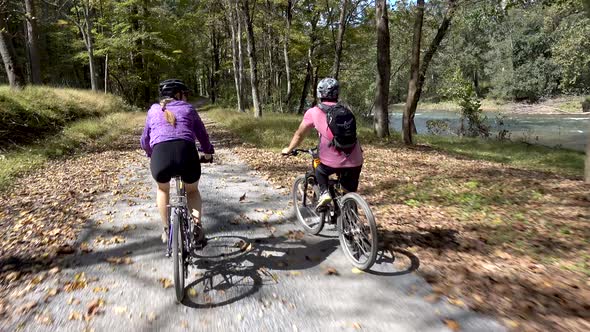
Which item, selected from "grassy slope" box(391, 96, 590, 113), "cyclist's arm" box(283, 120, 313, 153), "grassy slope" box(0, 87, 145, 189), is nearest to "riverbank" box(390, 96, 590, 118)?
"grassy slope" box(391, 96, 590, 113)

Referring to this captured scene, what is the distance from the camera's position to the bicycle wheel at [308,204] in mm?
5168

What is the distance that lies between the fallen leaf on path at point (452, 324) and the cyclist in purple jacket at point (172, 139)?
2.64m

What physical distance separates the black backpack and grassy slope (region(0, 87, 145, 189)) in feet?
23.3

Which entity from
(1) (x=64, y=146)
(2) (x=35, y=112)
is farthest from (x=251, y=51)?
(1) (x=64, y=146)

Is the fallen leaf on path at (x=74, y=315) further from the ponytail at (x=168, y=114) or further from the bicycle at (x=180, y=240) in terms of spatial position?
the ponytail at (x=168, y=114)

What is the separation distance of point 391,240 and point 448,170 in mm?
5442

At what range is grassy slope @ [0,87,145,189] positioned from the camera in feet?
33.4

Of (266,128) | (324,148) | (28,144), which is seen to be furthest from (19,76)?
(324,148)

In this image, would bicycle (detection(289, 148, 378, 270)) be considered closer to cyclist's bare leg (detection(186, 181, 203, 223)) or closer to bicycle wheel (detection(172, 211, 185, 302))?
cyclist's bare leg (detection(186, 181, 203, 223))

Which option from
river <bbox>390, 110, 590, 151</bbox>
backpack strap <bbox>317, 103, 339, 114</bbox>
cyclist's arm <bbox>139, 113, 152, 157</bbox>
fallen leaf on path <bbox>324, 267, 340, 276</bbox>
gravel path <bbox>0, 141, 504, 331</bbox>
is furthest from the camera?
river <bbox>390, 110, 590, 151</bbox>

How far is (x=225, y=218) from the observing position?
238 inches

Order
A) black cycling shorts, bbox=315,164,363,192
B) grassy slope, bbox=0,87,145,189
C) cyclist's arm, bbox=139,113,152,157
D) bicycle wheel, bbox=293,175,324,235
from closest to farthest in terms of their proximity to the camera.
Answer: cyclist's arm, bbox=139,113,152,157 < black cycling shorts, bbox=315,164,363,192 < bicycle wheel, bbox=293,175,324,235 < grassy slope, bbox=0,87,145,189

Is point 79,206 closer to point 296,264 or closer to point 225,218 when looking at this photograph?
point 225,218

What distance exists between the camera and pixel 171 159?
3.74m
